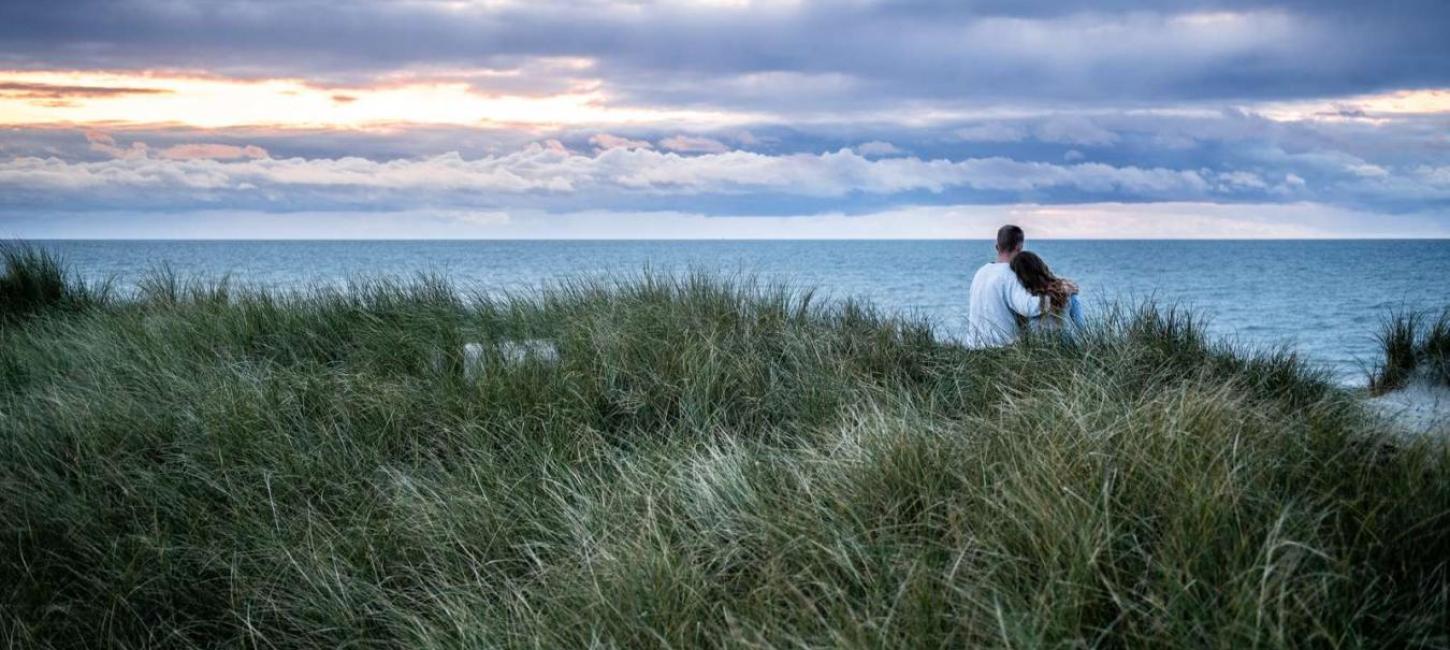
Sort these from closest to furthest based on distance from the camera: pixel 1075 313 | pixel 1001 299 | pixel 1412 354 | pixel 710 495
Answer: pixel 710 495 → pixel 1075 313 → pixel 1001 299 → pixel 1412 354

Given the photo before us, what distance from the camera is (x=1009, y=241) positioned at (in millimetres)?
7438

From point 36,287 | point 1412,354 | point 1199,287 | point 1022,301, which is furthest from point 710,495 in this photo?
point 1199,287

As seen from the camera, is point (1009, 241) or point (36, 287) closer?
point (1009, 241)

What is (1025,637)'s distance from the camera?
97.4 inches

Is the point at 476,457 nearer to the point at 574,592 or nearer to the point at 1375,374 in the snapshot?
the point at 574,592

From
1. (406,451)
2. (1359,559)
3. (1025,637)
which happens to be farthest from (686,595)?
(406,451)

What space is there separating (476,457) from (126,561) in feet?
4.89

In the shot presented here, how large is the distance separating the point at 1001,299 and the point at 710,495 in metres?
4.00

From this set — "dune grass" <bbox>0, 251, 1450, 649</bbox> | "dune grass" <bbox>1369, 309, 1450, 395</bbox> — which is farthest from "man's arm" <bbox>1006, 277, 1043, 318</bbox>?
"dune grass" <bbox>1369, 309, 1450, 395</bbox>

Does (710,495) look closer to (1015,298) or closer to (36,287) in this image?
(1015,298)

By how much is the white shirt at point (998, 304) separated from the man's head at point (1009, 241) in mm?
82

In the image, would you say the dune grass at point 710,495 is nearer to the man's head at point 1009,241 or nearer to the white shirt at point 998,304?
the white shirt at point 998,304

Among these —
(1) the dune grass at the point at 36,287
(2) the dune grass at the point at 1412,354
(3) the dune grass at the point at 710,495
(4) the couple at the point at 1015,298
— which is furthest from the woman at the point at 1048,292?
(1) the dune grass at the point at 36,287

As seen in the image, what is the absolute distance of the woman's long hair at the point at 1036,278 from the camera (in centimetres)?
688
